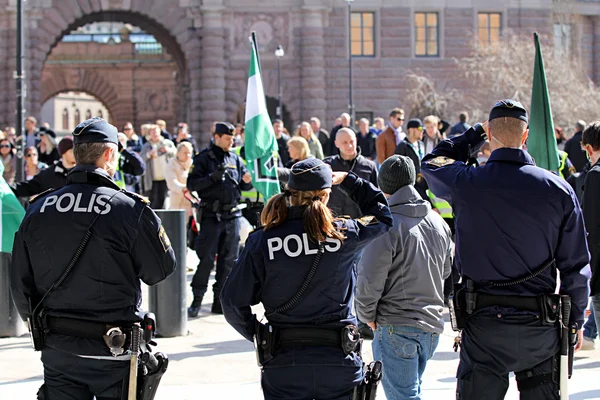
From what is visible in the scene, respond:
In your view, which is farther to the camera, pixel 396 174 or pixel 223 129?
pixel 223 129

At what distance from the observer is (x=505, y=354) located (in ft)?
17.4

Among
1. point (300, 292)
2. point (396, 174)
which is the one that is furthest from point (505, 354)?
point (396, 174)

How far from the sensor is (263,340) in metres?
5.02

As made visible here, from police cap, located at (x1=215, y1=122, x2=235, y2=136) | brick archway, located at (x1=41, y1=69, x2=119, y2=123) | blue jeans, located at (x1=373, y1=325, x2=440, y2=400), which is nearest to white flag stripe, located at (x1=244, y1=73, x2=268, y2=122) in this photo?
police cap, located at (x1=215, y1=122, x2=235, y2=136)

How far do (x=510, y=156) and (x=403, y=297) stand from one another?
128cm

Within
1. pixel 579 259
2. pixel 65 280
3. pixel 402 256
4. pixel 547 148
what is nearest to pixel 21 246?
pixel 65 280

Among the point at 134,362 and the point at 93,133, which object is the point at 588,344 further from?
the point at 93,133

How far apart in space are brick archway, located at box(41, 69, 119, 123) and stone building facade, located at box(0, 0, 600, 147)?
1930 centimetres

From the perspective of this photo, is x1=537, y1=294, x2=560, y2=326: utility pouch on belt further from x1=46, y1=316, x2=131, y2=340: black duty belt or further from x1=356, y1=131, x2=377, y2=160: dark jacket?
x1=356, y1=131, x2=377, y2=160: dark jacket

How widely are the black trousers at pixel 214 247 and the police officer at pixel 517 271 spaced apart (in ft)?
20.5

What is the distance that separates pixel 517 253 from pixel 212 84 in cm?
3278

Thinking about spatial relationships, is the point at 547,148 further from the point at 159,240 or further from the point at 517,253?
the point at 159,240

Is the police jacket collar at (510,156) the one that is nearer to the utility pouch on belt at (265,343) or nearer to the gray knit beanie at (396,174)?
the gray knit beanie at (396,174)

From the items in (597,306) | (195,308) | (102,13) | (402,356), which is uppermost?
(102,13)
